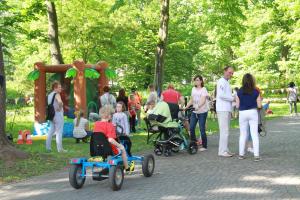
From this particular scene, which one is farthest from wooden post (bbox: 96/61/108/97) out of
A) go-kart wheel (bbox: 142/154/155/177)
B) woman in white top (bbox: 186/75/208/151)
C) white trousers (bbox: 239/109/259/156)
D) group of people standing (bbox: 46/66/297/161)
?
go-kart wheel (bbox: 142/154/155/177)

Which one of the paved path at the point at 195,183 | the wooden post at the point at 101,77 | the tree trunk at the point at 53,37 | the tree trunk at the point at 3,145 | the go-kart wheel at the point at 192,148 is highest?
the tree trunk at the point at 53,37

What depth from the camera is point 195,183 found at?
8.70m

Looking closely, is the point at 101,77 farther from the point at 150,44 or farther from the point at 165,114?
the point at 150,44

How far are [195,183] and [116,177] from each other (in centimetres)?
140

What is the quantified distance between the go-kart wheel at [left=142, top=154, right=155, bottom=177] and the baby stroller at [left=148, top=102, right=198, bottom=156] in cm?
271

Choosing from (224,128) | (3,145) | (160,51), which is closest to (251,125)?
(224,128)

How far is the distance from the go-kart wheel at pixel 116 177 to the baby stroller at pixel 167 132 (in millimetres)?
3942

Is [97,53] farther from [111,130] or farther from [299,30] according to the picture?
[111,130]

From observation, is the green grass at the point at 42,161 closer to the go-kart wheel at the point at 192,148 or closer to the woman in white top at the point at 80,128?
the woman in white top at the point at 80,128

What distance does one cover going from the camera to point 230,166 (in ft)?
34.5

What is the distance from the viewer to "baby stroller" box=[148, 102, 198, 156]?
12328 mm

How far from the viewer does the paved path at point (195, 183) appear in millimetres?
7844

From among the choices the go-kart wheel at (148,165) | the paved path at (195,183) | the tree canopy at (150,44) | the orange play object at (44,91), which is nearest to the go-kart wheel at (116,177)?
the paved path at (195,183)

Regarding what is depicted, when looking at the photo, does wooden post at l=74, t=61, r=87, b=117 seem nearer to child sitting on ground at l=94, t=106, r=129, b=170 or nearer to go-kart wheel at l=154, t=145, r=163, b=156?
go-kart wheel at l=154, t=145, r=163, b=156
